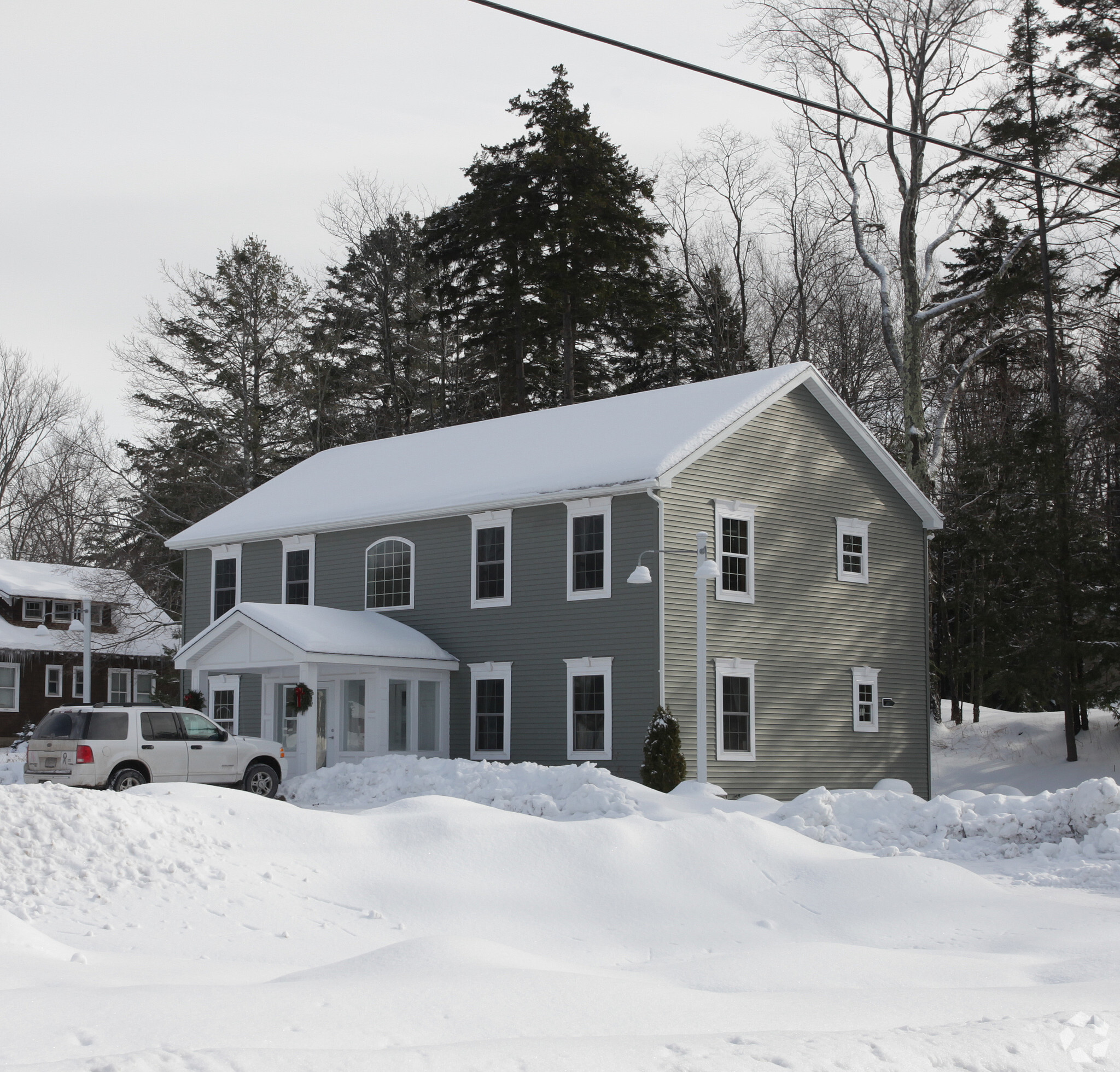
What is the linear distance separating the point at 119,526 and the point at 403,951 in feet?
118

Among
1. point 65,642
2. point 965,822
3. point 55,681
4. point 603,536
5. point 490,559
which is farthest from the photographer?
point 55,681

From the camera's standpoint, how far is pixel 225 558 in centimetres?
3222

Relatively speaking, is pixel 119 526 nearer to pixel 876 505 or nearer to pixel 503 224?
pixel 503 224

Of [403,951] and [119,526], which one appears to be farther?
[119,526]

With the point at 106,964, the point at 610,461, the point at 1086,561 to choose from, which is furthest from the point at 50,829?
the point at 1086,561

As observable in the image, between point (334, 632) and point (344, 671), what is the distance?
0.97 meters

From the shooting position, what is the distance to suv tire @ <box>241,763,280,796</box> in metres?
22.2

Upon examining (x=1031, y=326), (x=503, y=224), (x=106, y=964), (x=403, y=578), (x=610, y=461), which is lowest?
(x=106, y=964)

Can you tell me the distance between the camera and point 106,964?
9.95 meters

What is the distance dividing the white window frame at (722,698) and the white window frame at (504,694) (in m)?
4.16

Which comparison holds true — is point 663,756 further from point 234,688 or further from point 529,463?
point 234,688

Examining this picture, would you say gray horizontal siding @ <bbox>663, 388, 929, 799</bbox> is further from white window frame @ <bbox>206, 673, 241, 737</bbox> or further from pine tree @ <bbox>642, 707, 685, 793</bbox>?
white window frame @ <bbox>206, 673, 241, 737</bbox>

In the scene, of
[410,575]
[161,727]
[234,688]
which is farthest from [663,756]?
[234,688]

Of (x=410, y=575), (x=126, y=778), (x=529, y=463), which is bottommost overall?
(x=126, y=778)
